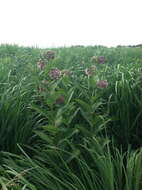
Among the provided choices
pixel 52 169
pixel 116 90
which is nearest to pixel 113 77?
pixel 116 90

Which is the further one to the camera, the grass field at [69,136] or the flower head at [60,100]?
the flower head at [60,100]

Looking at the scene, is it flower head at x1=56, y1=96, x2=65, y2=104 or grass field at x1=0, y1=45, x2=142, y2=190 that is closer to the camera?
grass field at x1=0, y1=45, x2=142, y2=190

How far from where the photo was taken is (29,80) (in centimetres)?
221

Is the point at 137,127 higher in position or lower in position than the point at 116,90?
lower

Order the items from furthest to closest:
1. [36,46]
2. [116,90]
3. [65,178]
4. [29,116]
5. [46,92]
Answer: [36,46]
[116,90]
[29,116]
[46,92]
[65,178]

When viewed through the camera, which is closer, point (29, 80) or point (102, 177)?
point (102, 177)

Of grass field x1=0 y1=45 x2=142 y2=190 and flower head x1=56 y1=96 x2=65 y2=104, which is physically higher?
flower head x1=56 y1=96 x2=65 y2=104

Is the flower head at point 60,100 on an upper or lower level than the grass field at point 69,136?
upper

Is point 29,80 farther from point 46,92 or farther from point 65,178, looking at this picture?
point 65,178

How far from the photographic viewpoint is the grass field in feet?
3.70

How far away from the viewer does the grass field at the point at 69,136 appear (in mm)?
1128

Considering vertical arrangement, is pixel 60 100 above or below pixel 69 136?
above

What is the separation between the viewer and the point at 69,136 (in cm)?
133

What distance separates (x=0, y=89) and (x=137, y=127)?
92 centimetres
